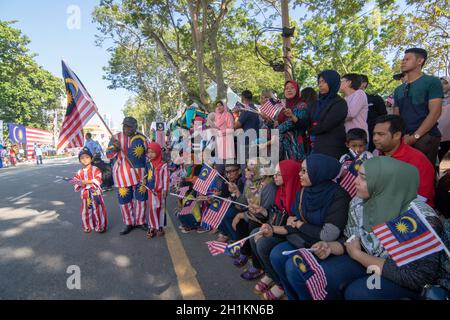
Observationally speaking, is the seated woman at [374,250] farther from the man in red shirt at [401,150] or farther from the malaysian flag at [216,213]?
the malaysian flag at [216,213]

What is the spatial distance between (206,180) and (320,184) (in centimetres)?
190

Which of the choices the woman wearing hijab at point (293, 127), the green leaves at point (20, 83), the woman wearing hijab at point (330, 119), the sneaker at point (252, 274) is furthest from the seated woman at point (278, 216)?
the green leaves at point (20, 83)

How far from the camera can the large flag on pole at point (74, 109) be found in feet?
13.8

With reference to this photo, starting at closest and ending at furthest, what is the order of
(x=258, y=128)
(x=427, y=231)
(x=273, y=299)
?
(x=427, y=231)
(x=273, y=299)
(x=258, y=128)

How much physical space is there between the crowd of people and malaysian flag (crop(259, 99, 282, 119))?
0.07 m

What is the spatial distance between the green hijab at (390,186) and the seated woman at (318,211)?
30 centimetres

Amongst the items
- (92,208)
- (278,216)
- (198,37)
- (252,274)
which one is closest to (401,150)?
(278,216)

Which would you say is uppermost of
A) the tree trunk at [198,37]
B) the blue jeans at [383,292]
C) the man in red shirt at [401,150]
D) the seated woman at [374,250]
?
the tree trunk at [198,37]

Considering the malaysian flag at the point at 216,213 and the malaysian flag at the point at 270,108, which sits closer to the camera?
the malaysian flag at the point at 216,213

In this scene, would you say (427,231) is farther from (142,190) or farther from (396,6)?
(396,6)

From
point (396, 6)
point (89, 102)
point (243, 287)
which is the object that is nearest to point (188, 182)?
point (89, 102)

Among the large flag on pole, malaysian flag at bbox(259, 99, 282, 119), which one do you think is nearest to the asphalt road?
the large flag on pole

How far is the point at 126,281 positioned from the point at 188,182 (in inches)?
88.0

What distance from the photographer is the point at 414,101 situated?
2.93m
